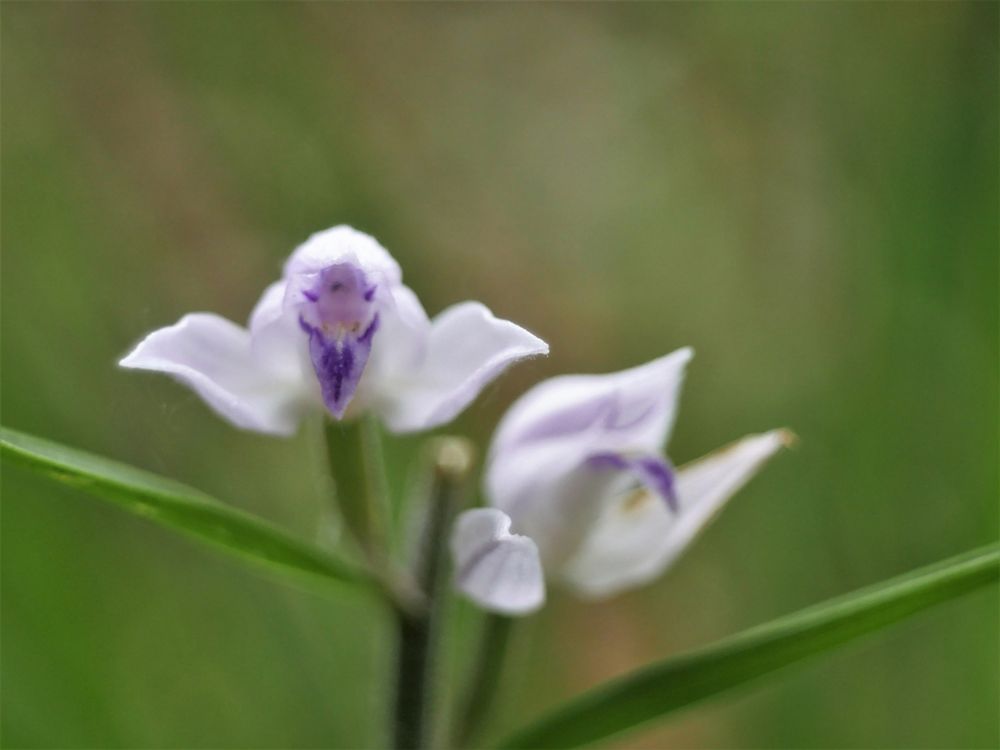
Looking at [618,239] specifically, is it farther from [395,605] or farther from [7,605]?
[395,605]

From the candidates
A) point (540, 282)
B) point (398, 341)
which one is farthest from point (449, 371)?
point (540, 282)

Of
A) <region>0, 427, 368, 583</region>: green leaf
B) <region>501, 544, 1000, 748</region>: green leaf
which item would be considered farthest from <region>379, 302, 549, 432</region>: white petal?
<region>501, 544, 1000, 748</region>: green leaf

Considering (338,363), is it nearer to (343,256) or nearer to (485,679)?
(343,256)

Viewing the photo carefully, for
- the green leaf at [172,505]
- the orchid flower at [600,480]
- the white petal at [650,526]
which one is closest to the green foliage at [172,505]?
the green leaf at [172,505]

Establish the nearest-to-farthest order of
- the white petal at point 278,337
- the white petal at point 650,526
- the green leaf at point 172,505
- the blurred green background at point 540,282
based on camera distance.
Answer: the green leaf at point 172,505 < the white petal at point 278,337 < the white petal at point 650,526 < the blurred green background at point 540,282

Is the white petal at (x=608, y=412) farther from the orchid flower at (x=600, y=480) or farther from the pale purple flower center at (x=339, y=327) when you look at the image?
the pale purple flower center at (x=339, y=327)

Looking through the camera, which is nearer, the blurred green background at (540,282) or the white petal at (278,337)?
the white petal at (278,337)
